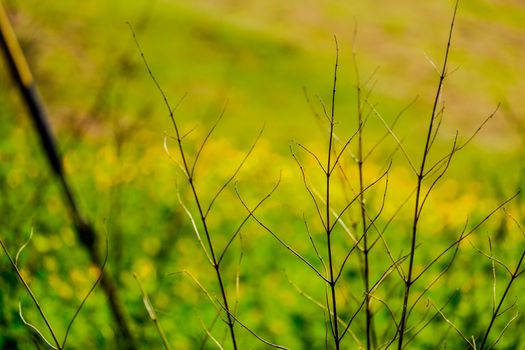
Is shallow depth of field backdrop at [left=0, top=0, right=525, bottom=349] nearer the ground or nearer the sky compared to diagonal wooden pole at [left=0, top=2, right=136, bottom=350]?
nearer the ground

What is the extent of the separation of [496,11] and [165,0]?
16062 mm

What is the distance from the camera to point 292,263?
573 cm

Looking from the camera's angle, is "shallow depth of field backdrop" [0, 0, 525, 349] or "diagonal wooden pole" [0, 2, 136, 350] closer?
"diagonal wooden pole" [0, 2, 136, 350]

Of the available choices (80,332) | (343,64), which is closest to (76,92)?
(343,64)

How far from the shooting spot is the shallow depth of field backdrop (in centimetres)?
371

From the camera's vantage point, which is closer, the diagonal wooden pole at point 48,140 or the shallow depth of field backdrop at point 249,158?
the diagonal wooden pole at point 48,140

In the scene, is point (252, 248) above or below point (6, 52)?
below

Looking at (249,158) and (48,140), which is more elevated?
(48,140)

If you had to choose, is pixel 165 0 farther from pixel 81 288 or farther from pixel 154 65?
pixel 81 288

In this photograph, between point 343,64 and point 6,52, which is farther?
point 343,64

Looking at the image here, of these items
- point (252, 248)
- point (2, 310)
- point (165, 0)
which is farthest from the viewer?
point (165, 0)

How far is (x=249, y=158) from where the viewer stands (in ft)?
30.1

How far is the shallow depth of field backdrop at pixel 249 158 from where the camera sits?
3.71 meters

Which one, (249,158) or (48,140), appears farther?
(249,158)
